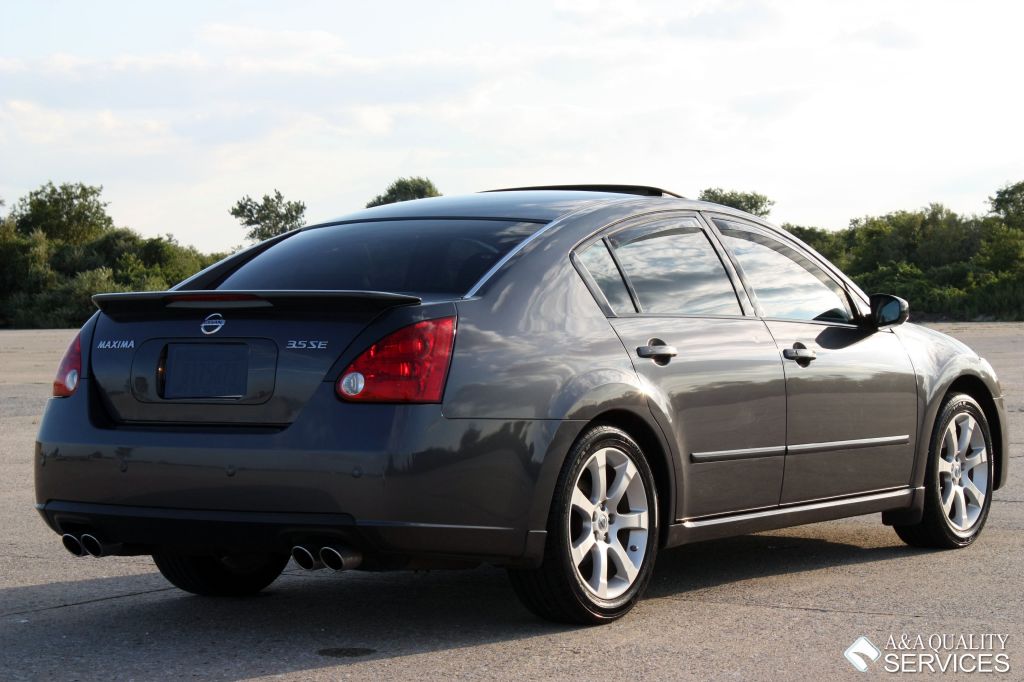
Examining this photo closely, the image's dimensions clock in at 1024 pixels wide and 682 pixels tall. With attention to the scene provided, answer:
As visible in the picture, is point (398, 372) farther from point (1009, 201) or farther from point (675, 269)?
point (1009, 201)

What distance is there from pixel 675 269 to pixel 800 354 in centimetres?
70

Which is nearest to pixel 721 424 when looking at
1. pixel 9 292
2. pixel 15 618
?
pixel 15 618

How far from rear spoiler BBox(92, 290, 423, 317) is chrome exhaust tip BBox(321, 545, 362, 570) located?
787 millimetres

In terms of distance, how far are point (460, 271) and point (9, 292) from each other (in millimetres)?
67886

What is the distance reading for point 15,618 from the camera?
559cm

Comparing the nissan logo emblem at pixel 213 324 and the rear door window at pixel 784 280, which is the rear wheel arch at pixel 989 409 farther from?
the nissan logo emblem at pixel 213 324

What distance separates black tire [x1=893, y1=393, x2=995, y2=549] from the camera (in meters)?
7.12

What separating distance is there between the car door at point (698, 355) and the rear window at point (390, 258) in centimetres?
40

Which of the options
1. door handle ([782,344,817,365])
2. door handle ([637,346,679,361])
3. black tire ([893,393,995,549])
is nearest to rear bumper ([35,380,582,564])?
door handle ([637,346,679,361])

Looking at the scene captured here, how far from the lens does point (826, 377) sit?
6.43 m

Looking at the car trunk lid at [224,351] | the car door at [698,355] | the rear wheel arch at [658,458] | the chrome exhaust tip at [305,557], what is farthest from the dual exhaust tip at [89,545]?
the car door at [698,355]

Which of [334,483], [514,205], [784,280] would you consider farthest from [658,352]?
[334,483]

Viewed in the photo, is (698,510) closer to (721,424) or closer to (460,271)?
(721,424)

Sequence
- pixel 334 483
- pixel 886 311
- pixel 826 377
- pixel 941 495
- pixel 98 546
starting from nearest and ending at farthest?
pixel 334 483 < pixel 98 546 < pixel 826 377 < pixel 886 311 < pixel 941 495
